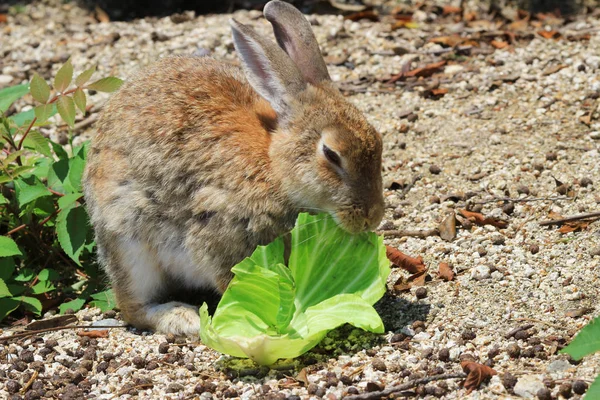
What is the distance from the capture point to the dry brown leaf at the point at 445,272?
5801 mm

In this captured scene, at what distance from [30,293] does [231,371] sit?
2020 mm

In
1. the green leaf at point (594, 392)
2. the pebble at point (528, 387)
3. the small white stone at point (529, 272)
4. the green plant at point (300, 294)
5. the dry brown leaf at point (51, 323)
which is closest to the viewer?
the green leaf at point (594, 392)

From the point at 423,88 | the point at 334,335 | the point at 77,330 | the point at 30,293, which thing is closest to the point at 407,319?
the point at 334,335

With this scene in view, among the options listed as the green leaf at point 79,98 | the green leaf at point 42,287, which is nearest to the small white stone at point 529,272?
the green leaf at point 79,98

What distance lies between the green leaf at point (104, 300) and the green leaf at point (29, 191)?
0.82 metres

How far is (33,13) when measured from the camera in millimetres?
11383

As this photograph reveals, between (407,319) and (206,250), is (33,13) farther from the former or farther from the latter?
(407,319)

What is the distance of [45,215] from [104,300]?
0.83 m

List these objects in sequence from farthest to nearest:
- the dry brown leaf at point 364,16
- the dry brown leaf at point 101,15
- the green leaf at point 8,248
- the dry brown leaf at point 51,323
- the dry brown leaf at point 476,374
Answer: the dry brown leaf at point 101,15 → the dry brown leaf at point 364,16 → the dry brown leaf at point 51,323 → the green leaf at point 8,248 → the dry brown leaf at point 476,374

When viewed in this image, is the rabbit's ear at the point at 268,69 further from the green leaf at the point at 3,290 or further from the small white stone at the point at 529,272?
the green leaf at the point at 3,290

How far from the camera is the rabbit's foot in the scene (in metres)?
5.82

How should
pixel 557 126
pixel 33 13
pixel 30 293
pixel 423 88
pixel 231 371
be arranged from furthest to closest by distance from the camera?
pixel 33 13, pixel 423 88, pixel 557 126, pixel 30 293, pixel 231 371

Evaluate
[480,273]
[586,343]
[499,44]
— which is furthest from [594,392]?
[499,44]

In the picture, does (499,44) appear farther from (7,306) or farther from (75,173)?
(7,306)
